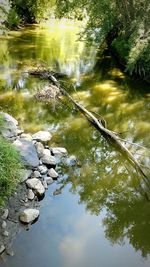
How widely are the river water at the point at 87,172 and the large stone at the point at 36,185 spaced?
0.20 m

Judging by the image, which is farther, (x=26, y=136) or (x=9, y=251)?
(x=26, y=136)

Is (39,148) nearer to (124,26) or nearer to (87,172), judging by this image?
(87,172)

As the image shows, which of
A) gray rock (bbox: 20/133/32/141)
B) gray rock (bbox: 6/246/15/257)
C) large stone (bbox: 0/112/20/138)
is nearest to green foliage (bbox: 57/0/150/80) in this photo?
large stone (bbox: 0/112/20/138)

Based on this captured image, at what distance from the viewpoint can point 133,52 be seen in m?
14.1

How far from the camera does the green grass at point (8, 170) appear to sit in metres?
6.80

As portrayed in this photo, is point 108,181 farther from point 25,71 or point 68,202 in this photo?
point 25,71

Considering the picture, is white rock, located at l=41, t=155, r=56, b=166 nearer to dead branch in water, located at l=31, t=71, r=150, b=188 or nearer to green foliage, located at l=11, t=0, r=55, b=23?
dead branch in water, located at l=31, t=71, r=150, b=188

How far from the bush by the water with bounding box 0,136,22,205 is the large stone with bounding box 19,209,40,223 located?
0.49 m

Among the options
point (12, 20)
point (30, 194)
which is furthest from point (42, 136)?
point (12, 20)

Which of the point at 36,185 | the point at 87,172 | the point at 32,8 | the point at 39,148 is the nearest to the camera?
the point at 36,185

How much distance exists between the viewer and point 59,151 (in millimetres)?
9391

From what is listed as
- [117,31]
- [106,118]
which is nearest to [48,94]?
[106,118]

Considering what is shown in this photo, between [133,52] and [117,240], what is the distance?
9.05 m

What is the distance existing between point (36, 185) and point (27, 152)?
1043mm
